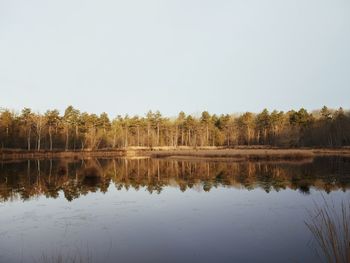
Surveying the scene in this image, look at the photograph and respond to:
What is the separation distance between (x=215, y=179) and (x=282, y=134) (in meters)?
62.4

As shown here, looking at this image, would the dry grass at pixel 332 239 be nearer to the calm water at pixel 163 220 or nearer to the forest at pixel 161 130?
the calm water at pixel 163 220

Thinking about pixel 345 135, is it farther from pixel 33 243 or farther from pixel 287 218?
pixel 33 243

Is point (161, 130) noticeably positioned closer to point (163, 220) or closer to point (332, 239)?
point (163, 220)

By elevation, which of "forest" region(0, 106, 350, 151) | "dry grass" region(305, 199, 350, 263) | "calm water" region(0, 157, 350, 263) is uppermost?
"forest" region(0, 106, 350, 151)

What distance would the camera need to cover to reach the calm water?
10.9 metres

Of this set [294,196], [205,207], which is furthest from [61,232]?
[294,196]

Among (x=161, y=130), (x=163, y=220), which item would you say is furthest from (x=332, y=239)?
(x=161, y=130)

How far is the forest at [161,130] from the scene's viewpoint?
77.7 meters

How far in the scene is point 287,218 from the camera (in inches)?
603

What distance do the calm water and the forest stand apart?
178 feet

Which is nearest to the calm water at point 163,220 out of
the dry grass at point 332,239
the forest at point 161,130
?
the dry grass at point 332,239

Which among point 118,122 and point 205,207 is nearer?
point 205,207

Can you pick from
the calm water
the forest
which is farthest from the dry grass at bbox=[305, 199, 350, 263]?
the forest

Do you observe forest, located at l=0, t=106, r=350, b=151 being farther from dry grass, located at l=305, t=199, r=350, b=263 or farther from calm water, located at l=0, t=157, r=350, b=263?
dry grass, located at l=305, t=199, r=350, b=263
